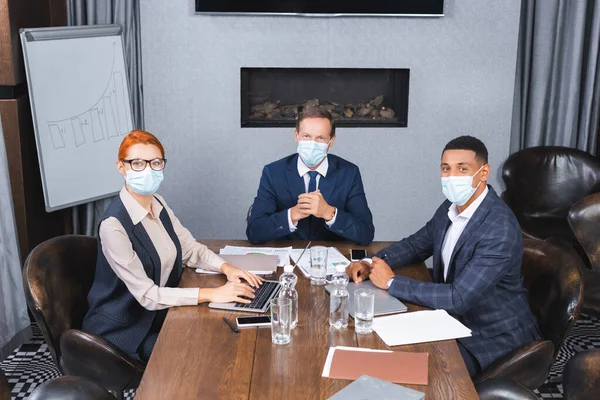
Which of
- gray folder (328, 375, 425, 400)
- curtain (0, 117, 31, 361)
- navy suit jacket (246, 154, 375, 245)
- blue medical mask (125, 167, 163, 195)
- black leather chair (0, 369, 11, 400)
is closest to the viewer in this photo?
gray folder (328, 375, 425, 400)

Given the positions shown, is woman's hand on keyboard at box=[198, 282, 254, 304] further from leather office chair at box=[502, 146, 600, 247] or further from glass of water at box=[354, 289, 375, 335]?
leather office chair at box=[502, 146, 600, 247]

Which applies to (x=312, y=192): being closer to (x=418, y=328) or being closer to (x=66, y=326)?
(x=418, y=328)

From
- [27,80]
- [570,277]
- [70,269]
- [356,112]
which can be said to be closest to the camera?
[570,277]

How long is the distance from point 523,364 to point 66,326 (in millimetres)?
1539

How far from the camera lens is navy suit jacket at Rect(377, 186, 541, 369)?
8.01ft

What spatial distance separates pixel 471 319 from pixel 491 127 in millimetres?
2379

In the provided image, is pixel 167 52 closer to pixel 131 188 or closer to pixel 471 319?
pixel 131 188

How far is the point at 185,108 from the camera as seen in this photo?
178 inches

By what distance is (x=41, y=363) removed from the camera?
3602mm

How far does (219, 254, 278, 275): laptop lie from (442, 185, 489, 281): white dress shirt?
0.64 metres

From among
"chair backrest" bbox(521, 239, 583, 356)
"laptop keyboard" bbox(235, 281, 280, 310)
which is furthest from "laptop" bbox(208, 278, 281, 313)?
"chair backrest" bbox(521, 239, 583, 356)

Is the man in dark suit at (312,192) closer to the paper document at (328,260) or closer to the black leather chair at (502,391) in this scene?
the paper document at (328,260)

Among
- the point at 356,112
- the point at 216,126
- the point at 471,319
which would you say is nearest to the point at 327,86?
the point at 356,112

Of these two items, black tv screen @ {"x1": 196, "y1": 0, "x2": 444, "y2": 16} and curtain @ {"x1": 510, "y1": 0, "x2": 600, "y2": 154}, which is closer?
black tv screen @ {"x1": 196, "y1": 0, "x2": 444, "y2": 16}
